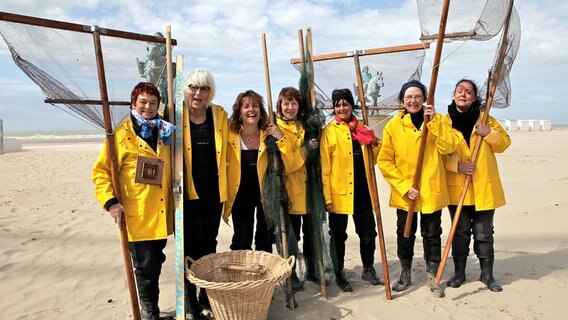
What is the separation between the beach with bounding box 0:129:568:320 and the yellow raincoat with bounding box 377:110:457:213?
0.85 m

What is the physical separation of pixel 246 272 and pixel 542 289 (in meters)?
2.68

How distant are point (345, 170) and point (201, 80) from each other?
1.43 m

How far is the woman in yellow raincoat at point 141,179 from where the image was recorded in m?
2.98

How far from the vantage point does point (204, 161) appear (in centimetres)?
322

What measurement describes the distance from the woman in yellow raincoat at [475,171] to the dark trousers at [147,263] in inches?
100

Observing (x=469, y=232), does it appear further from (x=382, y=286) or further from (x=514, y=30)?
(x=514, y=30)

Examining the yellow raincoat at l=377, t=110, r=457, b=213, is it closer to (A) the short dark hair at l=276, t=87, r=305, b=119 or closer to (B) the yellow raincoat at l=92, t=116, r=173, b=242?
(A) the short dark hair at l=276, t=87, r=305, b=119

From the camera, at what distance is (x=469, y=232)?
390 centimetres

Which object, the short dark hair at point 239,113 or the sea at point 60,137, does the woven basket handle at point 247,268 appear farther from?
the sea at point 60,137

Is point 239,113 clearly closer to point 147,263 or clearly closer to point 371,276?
point 147,263

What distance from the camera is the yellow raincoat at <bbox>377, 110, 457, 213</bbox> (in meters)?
3.62

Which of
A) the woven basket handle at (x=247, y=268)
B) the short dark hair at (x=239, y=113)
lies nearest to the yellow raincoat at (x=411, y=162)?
the short dark hair at (x=239, y=113)

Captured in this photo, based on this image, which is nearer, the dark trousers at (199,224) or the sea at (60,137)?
the dark trousers at (199,224)

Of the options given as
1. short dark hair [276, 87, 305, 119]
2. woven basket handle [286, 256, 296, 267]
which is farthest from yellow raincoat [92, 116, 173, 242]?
short dark hair [276, 87, 305, 119]
